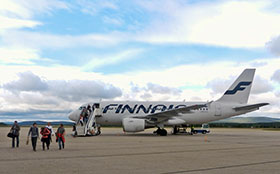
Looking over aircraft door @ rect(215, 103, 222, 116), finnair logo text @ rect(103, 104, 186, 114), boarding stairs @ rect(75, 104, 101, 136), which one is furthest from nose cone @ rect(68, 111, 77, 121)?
aircraft door @ rect(215, 103, 222, 116)

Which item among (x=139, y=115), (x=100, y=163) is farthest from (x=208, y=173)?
(x=139, y=115)

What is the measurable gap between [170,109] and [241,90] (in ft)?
25.3

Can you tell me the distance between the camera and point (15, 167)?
30.2ft

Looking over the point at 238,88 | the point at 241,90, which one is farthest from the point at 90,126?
the point at 241,90

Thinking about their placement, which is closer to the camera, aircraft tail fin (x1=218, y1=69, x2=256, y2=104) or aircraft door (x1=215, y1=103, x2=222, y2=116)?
aircraft door (x1=215, y1=103, x2=222, y2=116)

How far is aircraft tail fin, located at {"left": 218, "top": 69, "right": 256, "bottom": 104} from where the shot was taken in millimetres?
31156

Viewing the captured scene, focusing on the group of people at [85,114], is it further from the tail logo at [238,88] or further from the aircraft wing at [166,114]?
the tail logo at [238,88]

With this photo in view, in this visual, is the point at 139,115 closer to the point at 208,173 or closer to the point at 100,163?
the point at 100,163

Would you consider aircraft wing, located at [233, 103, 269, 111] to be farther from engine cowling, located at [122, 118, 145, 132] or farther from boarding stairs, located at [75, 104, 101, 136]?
boarding stairs, located at [75, 104, 101, 136]

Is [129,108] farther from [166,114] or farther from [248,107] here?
[248,107]

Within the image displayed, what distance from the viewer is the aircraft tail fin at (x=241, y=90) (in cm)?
3116

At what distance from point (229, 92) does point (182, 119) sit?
570cm

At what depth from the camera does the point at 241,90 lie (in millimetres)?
31203

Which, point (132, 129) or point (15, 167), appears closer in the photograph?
point (15, 167)
